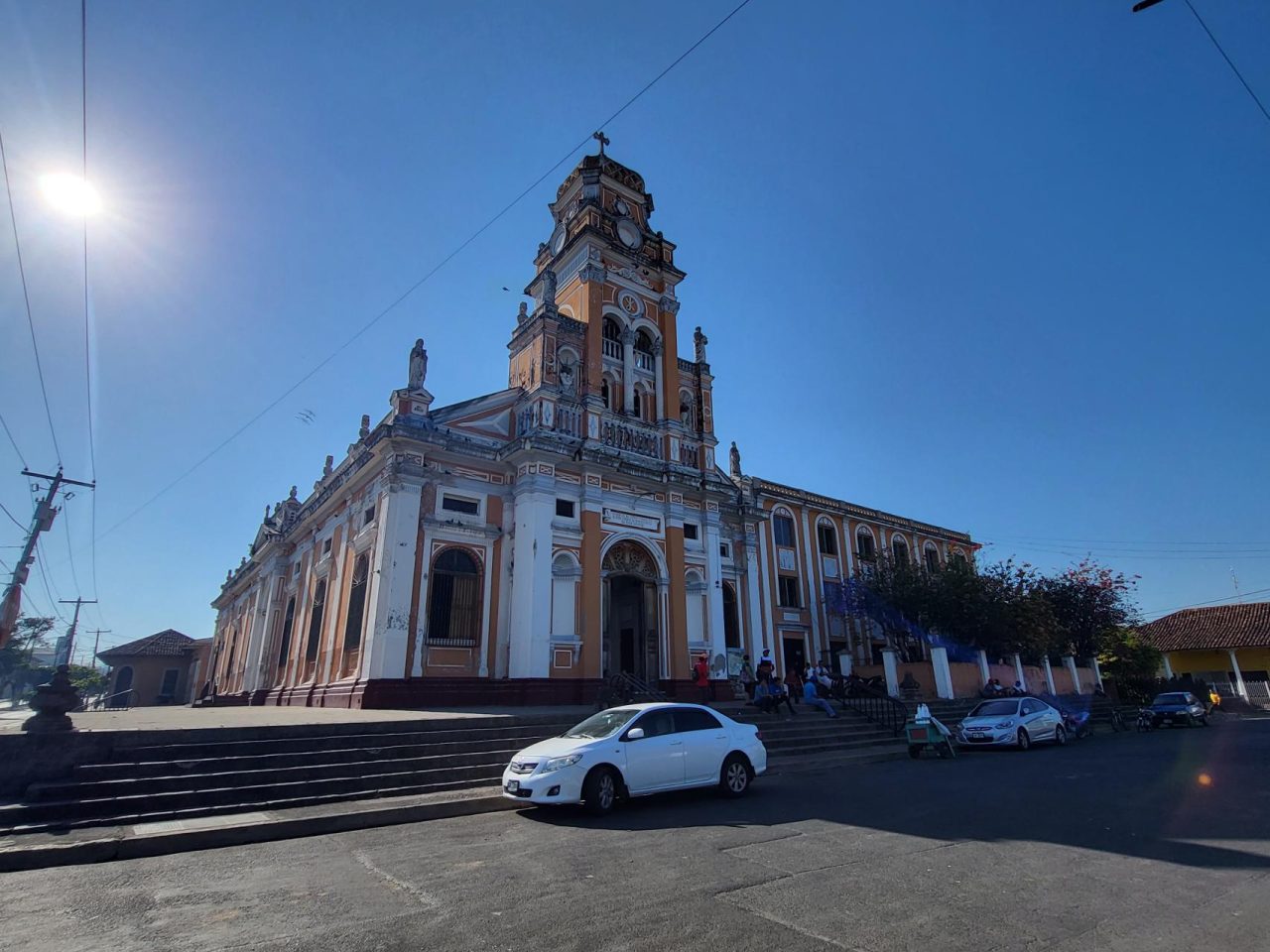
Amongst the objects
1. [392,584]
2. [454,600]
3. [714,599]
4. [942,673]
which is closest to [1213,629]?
[942,673]

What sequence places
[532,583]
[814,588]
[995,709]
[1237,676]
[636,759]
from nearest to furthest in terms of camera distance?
[636,759] < [995,709] < [532,583] < [814,588] < [1237,676]

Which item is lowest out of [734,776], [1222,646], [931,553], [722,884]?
[722,884]

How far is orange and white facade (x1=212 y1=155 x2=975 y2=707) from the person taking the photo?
17688mm

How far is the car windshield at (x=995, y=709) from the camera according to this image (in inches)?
651

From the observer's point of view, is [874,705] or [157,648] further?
[157,648]

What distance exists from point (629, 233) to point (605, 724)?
19.7 metres

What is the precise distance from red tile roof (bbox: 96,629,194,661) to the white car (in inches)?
2095

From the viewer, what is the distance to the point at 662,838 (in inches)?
268

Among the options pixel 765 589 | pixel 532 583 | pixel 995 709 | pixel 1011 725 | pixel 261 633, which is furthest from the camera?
pixel 261 633

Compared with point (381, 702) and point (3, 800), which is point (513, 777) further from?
point (381, 702)

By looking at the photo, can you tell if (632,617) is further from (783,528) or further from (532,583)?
(783,528)

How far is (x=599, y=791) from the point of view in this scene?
26.5 ft

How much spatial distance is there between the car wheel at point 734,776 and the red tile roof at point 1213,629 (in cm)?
4188

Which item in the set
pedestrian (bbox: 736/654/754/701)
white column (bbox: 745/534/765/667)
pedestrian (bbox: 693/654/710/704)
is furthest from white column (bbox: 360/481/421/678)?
white column (bbox: 745/534/765/667)
